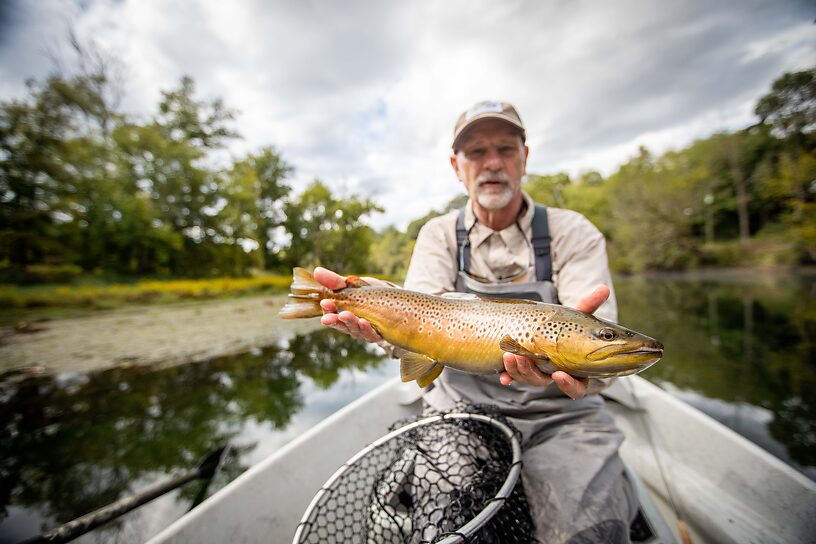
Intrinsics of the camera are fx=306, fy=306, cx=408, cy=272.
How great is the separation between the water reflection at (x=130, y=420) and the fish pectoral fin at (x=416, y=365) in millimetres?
3177

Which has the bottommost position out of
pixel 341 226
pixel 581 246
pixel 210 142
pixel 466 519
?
pixel 466 519

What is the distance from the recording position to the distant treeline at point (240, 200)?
1798cm

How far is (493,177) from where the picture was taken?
2430 millimetres

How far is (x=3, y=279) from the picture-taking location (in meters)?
17.7

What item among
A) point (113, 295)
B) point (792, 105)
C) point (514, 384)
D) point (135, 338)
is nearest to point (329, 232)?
point (135, 338)

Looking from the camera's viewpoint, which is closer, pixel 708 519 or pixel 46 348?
pixel 708 519

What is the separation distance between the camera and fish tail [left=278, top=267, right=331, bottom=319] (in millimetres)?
1926

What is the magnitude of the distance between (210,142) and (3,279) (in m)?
22.1

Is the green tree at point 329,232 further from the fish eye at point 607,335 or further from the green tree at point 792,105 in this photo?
the green tree at point 792,105

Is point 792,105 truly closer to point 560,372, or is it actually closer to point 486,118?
point 486,118

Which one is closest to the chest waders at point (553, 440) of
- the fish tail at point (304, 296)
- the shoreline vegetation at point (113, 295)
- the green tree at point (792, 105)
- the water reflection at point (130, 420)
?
the fish tail at point (304, 296)

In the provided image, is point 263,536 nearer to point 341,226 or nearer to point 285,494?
point 285,494

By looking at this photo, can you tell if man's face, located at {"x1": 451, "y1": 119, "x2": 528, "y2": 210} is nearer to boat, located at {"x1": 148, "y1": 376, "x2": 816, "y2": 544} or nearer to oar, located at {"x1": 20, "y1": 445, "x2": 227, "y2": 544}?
boat, located at {"x1": 148, "y1": 376, "x2": 816, "y2": 544}

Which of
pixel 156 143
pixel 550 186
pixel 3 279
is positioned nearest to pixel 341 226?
pixel 550 186
